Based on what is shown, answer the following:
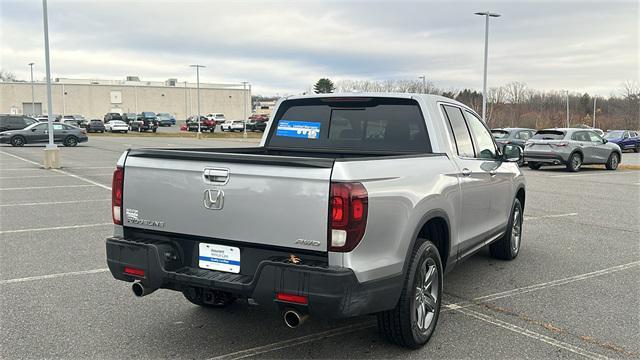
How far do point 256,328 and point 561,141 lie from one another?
60.1ft

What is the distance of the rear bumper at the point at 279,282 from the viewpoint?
10.7 ft

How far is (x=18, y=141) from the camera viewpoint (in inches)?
1248

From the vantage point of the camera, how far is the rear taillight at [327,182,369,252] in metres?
3.25

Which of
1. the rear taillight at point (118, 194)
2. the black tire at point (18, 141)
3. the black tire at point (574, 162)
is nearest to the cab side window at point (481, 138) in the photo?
the rear taillight at point (118, 194)

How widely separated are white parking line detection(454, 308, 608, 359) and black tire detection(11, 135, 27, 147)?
32634 millimetres

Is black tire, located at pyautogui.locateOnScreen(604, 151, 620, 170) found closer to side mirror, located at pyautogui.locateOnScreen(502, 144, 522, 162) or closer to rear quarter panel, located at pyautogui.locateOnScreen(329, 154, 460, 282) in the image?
side mirror, located at pyautogui.locateOnScreen(502, 144, 522, 162)

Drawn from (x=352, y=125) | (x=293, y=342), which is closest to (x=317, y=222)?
(x=293, y=342)

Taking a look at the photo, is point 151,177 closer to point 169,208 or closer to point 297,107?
point 169,208

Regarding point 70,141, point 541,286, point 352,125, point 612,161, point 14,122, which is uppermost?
point 14,122

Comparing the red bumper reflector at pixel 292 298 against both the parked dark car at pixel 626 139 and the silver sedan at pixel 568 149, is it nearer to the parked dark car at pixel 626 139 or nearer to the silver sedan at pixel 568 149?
the silver sedan at pixel 568 149

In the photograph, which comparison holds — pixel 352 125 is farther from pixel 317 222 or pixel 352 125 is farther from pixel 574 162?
pixel 574 162

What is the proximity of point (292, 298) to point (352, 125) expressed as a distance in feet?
7.12

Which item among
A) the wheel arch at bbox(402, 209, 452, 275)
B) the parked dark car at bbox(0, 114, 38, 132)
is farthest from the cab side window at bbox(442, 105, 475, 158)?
the parked dark car at bbox(0, 114, 38, 132)

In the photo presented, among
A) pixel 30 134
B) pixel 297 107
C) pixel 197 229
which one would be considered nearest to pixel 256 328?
pixel 197 229
